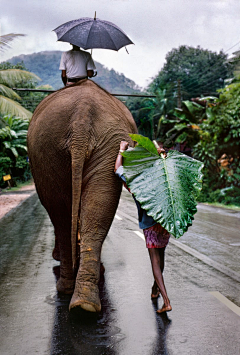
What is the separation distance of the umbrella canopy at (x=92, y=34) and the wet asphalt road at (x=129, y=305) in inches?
120

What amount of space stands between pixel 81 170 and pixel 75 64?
1819mm

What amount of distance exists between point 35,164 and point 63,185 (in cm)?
52

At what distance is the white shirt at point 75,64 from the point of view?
5.59 meters

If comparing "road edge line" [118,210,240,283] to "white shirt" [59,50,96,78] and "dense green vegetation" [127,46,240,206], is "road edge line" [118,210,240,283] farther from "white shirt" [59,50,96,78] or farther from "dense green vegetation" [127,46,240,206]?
"dense green vegetation" [127,46,240,206]

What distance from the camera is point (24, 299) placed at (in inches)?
206

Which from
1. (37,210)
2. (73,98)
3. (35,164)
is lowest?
(37,210)

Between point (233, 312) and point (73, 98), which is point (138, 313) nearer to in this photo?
point (233, 312)

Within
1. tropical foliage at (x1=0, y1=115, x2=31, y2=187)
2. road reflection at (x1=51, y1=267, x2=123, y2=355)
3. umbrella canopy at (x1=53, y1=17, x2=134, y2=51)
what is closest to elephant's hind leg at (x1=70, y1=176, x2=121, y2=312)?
road reflection at (x1=51, y1=267, x2=123, y2=355)

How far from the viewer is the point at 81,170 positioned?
171 inches

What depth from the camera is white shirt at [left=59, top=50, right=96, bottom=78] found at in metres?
5.59

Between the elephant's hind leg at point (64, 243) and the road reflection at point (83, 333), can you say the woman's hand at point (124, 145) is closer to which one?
the elephant's hind leg at point (64, 243)

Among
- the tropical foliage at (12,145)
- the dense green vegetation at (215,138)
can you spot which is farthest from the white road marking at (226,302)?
the tropical foliage at (12,145)

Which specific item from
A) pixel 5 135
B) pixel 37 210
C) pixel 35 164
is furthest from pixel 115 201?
pixel 5 135

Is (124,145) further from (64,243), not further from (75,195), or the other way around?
(64,243)
